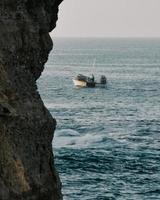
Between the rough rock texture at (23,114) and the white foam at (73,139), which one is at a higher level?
the rough rock texture at (23,114)

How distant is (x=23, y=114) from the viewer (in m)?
17.1

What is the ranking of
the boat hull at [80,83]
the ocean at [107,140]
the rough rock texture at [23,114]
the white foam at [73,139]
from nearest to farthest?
the rough rock texture at [23,114], the ocean at [107,140], the white foam at [73,139], the boat hull at [80,83]

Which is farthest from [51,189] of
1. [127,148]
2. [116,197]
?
[127,148]

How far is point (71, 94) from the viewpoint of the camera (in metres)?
105

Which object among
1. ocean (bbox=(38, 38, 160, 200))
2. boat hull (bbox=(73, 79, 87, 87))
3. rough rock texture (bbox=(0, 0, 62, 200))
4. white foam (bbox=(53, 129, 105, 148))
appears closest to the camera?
rough rock texture (bbox=(0, 0, 62, 200))

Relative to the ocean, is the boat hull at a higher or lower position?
lower

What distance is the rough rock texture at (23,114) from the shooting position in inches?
645

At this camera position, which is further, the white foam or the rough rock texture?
the white foam

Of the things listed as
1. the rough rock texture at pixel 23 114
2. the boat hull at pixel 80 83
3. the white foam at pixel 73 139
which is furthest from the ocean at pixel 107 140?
the rough rock texture at pixel 23 114

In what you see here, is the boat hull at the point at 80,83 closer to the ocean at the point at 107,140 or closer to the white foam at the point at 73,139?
the ocean at the point at 107,140

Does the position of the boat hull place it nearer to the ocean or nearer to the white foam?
the ocean

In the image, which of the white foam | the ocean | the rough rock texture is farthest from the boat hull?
the rough rock texture

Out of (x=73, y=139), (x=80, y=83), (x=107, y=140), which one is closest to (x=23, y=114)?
(x=73, y=139)

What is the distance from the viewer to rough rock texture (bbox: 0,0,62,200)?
16.4 metres
